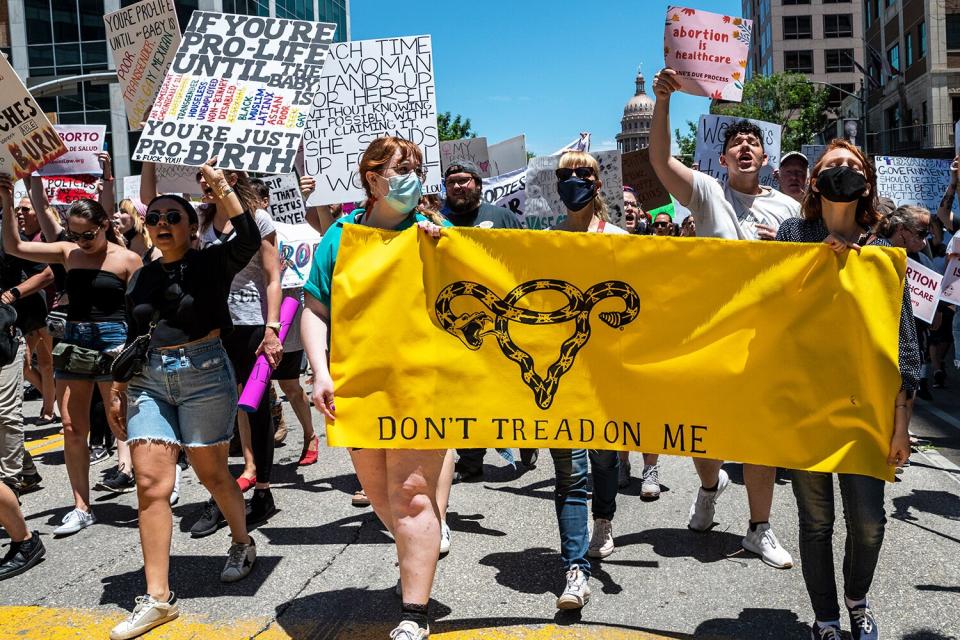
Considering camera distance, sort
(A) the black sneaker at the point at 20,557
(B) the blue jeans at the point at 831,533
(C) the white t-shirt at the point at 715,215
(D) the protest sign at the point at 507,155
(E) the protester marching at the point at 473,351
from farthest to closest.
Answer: (D) the protest sign at the point at 507,155, (A) the black sneaker at the point at 20,557, (C) the white t-shirt at the point at 715,215, (E) the protester marching at the point at 473,351, (B) the blue jeans at the point at 831,533

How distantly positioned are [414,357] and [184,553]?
208 cm

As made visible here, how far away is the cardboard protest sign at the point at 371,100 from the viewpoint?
21.6 feet

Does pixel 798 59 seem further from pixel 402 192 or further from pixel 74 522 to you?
pixel 402 192

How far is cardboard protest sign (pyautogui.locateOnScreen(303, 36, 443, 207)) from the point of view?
6.57 meters

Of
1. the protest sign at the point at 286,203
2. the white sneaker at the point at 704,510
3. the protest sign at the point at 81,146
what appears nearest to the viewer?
the white sneaker at the point at 704,510

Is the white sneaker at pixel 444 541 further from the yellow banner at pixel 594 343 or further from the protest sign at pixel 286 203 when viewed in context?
the protest sign at pixel 286 203

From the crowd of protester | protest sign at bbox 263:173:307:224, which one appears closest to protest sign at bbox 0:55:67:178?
the crowd of protester

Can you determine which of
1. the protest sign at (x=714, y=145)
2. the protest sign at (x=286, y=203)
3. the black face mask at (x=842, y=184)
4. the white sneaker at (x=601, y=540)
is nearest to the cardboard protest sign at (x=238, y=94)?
the protest sign at (x=286, y=203)

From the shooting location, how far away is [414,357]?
12.0 ft

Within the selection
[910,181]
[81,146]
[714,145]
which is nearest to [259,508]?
[714,145]

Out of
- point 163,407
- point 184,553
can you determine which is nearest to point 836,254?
point 163,407

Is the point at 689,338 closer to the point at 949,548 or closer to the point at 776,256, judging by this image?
the point at 776,256

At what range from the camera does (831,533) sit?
11.1 ft

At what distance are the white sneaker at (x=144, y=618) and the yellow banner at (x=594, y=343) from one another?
1115 millimetres
